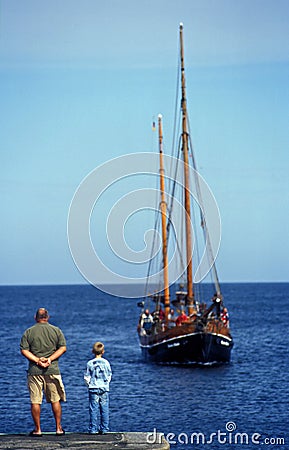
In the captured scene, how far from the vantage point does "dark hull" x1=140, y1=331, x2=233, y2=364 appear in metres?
55.9

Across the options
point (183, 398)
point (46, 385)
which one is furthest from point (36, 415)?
point (183, 398)

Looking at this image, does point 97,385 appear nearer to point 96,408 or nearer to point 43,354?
point 96,408

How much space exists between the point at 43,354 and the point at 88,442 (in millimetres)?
1834

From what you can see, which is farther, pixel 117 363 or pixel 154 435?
pixel 117 363

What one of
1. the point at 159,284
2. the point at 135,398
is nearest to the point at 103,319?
the point at 159,284

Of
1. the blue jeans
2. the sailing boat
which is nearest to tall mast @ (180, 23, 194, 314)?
the sailing boat

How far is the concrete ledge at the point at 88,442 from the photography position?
15789 millimetres

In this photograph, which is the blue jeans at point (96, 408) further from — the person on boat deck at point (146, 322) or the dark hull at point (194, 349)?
the person on boat deck at point (146, 322)

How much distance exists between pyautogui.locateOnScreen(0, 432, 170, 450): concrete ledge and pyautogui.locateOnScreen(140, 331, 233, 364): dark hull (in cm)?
3868

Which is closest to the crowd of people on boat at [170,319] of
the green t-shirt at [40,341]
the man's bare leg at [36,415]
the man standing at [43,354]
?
the man's bare leg at [36,415]

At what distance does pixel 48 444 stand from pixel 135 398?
94.6ft

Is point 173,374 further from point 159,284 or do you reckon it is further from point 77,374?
point 159,284

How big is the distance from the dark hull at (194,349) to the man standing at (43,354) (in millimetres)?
38449

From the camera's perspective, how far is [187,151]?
196 feet
